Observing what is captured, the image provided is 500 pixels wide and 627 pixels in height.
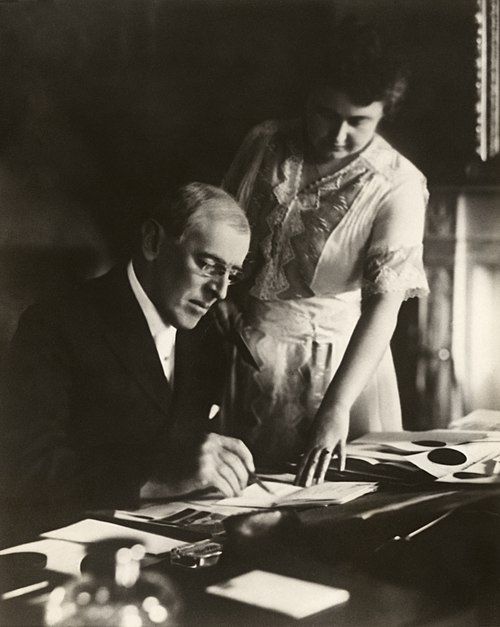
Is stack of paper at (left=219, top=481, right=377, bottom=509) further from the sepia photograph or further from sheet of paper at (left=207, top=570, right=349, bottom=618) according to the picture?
sheet of paper at (left=207, top=570, right=349, bottom=618)

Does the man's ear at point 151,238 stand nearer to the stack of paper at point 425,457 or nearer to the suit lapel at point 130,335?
the suit lapel at point 130,335

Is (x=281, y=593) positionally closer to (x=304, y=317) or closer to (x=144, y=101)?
(x=304, y=317)

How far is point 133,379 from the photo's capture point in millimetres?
1913

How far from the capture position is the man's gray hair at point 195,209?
6.26ft

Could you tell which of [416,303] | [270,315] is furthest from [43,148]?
[416,303]

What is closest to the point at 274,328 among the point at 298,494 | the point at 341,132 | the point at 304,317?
the point at 304,317

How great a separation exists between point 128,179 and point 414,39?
2.74 feet

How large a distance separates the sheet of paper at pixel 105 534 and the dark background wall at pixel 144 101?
55 centimetres

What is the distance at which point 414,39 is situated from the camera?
6.19 ft

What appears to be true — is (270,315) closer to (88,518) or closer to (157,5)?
(88,518)

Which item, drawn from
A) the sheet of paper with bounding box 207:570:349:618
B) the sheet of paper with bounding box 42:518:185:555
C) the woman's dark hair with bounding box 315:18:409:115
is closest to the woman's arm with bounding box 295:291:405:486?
the sheet of paper with bounding box 207:570:349:618

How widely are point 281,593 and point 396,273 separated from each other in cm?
85

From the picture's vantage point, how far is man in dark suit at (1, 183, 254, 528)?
6.19ft

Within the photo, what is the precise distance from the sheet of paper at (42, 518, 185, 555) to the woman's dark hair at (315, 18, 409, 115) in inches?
48.4
